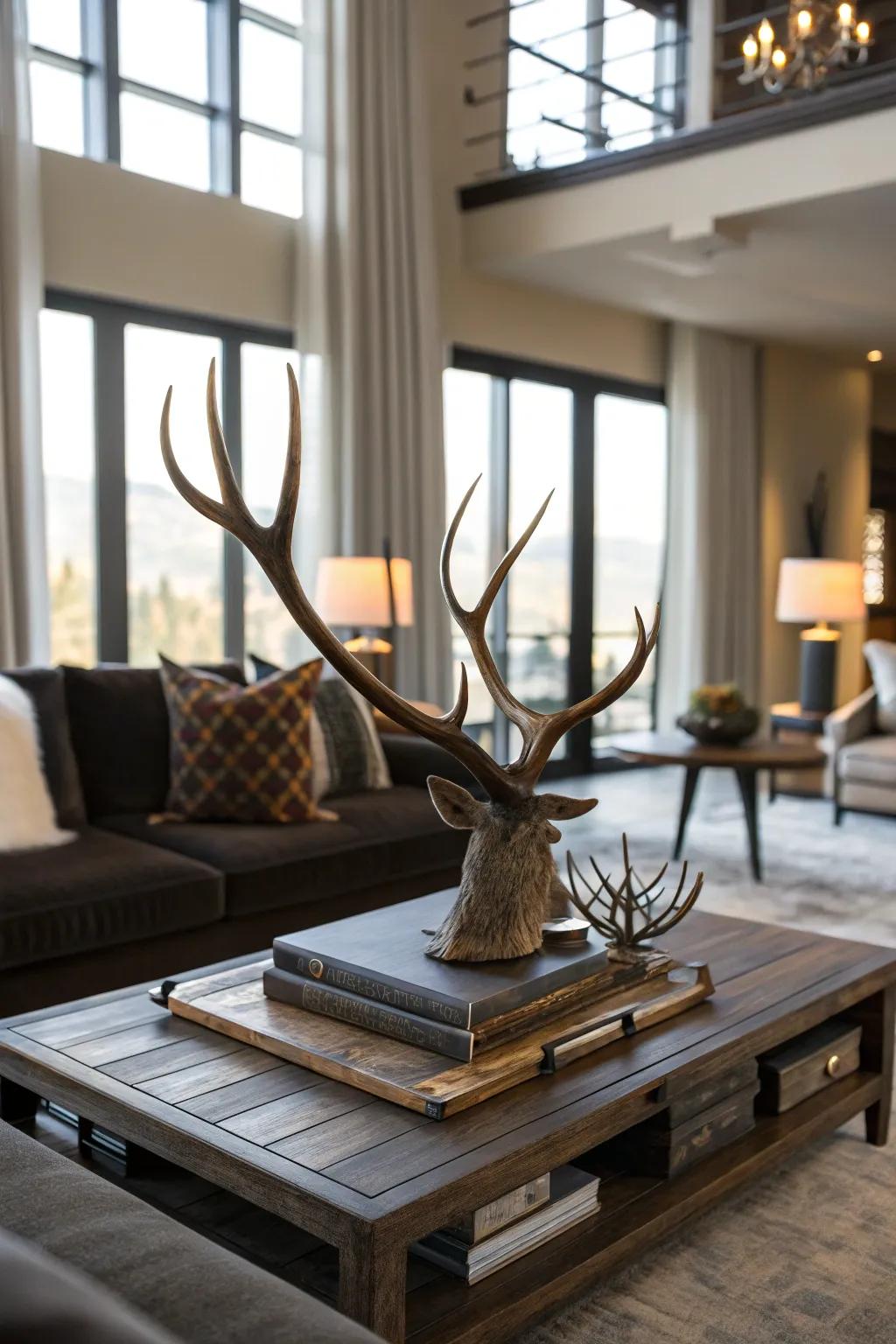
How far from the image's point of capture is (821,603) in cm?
655

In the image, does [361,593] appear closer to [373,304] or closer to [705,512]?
[373,304]

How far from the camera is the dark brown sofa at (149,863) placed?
108 inches

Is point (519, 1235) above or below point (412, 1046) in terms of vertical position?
below

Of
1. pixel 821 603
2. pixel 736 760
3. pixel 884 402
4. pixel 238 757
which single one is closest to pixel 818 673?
pixel 821 603

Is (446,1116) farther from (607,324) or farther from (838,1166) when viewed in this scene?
(607,324)

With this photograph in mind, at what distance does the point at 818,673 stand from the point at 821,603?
1.56 feet

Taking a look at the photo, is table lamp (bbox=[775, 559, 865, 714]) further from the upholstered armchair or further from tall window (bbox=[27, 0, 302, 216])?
tall window (bbox=[27, 0, 302, 216])

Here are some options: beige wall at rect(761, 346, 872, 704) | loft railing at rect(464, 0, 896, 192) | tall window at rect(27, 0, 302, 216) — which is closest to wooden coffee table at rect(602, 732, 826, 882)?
loft railing at rect(464, 0, 896, 192)

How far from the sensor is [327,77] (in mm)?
5418

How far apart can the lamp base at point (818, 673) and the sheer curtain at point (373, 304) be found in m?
2.18

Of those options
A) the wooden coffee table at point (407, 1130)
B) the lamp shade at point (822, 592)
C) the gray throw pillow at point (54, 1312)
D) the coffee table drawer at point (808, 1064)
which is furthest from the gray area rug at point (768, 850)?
the gray throw pillow at point (54, 1312)

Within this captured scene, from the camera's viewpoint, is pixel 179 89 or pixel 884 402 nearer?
pixel 179 89

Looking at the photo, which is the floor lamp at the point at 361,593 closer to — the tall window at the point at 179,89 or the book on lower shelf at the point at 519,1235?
the tall window at the point at 179,89

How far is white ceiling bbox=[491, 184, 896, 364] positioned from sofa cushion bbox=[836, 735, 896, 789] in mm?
2277
